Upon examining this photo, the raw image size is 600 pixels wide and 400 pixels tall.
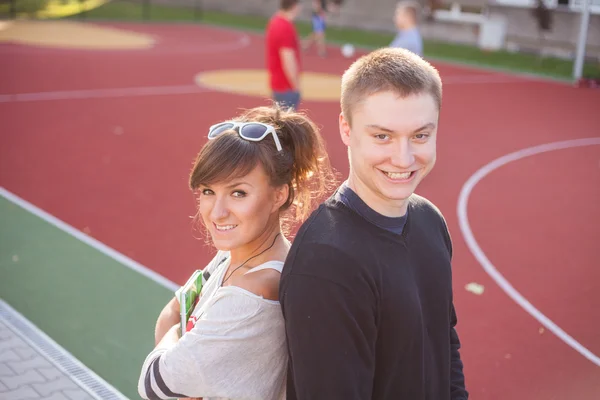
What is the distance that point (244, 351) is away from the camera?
2.41 m

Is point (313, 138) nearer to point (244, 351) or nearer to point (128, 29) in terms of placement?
point (244, 351)

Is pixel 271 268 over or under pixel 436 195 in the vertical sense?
over

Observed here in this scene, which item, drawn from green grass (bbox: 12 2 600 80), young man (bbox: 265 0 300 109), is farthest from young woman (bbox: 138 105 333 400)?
green grass (bbox: 12 2 600 80)

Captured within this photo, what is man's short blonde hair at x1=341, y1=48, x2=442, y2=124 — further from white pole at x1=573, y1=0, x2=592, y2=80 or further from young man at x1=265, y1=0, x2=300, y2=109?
white pole at x1=573, y1=0, x2=592, y2=80

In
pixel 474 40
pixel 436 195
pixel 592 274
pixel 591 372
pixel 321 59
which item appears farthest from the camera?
pixel 474 40

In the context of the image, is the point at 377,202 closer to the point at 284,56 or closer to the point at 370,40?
the point at 284,56

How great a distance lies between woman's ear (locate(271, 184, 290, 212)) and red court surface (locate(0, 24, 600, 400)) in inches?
111

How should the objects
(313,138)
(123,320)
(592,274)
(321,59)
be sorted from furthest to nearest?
(321,59) < (592,274) < (123,320) < (313,138)

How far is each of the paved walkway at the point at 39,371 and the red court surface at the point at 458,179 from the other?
159 centimetres

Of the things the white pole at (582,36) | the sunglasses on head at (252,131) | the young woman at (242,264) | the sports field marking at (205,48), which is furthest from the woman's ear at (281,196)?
the sports field marking at (205,48)

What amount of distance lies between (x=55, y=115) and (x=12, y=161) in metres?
3.30

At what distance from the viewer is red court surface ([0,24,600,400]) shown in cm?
586

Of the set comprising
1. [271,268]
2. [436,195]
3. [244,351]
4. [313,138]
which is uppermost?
[313,138]

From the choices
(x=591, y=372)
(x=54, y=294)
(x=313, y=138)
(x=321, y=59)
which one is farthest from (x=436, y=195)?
(x=321, y=59)
